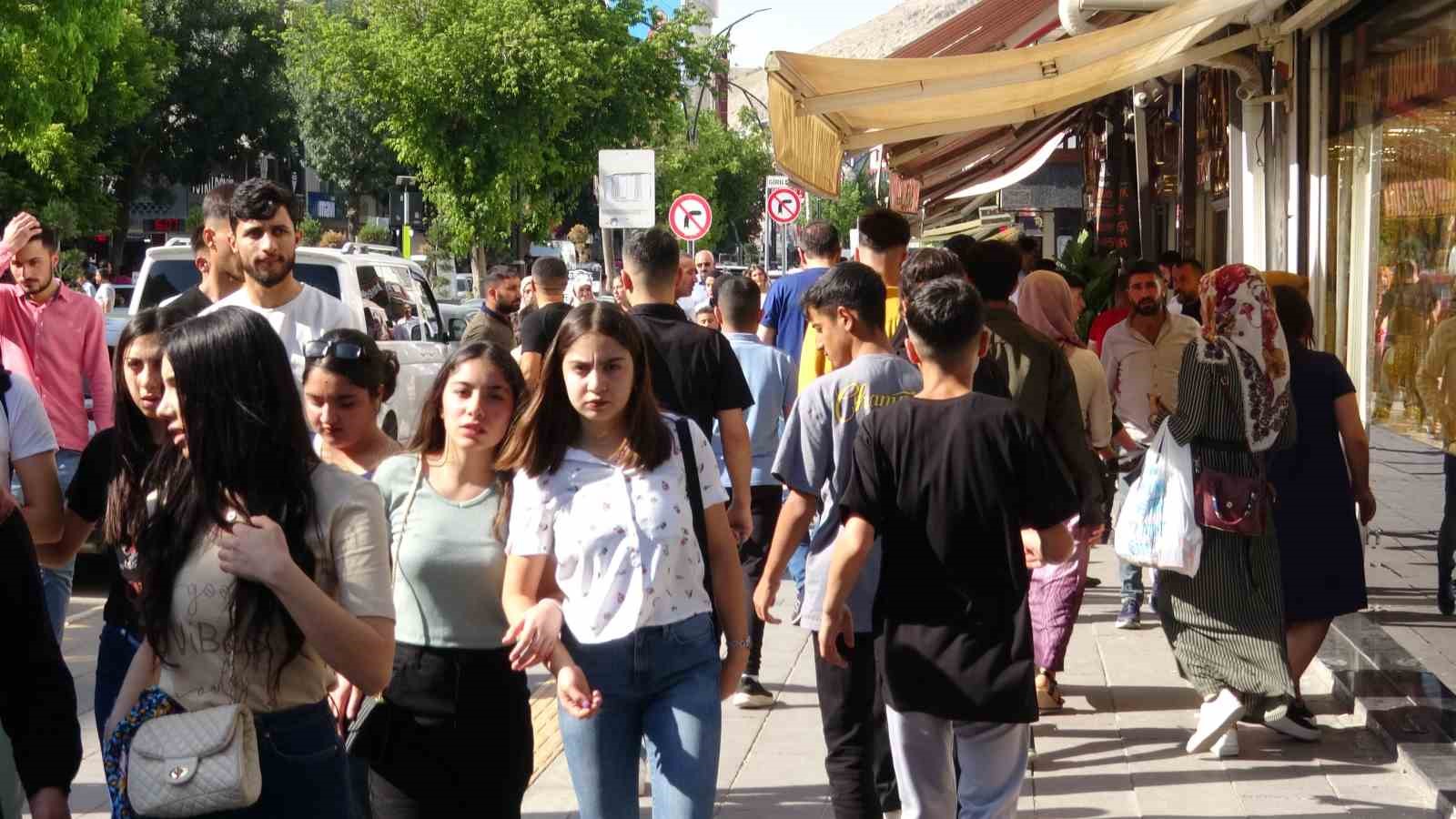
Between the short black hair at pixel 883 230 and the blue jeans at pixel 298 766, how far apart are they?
4395 millimetres

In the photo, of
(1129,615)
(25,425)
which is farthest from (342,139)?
(25,425)

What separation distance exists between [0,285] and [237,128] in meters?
46.2

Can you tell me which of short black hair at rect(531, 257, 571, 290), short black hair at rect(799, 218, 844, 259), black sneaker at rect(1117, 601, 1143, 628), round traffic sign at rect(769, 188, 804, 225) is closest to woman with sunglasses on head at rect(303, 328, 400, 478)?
short black hair at rect(531, 257, 571, 290)

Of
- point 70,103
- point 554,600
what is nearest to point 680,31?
point 70,103

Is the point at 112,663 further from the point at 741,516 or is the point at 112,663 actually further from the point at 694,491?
the point at 741,516

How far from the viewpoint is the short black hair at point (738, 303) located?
7.48 m

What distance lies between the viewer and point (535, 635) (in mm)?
3643

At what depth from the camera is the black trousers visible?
378 cm

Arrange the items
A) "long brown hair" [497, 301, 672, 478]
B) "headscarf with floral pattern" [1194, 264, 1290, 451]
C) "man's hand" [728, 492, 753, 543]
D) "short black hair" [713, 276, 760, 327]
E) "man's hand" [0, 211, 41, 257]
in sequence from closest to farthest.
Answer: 1. "long brown hair" [497, 301, 672, 478]
2. "man's hand" [728, 492, 753, 543]
3. "headscarf with floral pattern" [1194, 264, 1290, 451]
4. "man's hand" [0, 211, 41, 257]
5. "short black hair" [713, 276, 760, 327]

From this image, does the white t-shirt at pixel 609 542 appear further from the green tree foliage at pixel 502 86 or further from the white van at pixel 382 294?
the green tree foliage at pixel 502 86

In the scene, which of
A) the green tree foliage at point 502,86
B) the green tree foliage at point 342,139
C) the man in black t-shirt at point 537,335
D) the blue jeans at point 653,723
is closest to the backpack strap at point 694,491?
the blue jeans at point 653,723

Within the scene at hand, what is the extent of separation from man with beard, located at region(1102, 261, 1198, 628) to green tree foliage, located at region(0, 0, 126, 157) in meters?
14.6

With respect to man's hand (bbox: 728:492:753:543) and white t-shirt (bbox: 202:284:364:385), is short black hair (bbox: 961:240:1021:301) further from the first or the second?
white t-shirt (bbox: 202:284:364:385)

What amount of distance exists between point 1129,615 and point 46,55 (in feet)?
55.7
